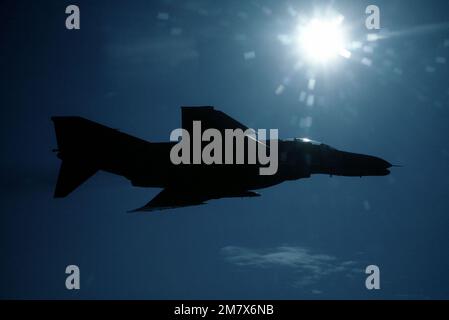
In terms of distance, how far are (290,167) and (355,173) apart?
4.62 metres

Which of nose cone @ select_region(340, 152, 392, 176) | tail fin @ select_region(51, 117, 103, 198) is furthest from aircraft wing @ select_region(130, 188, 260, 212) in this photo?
nose cone @ select_region(340, 152, 392, 176)

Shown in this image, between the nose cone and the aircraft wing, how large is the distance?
243 inches

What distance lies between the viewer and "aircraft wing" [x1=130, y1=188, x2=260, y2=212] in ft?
80.3

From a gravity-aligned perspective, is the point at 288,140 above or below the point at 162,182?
above

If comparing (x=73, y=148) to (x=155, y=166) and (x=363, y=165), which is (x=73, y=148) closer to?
(x=155, y=166)

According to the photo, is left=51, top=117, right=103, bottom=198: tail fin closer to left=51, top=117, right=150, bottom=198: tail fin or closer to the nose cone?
left=51, top=117, right=150, bottom=198: tail fin

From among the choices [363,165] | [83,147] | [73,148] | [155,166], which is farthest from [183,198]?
[363,165]

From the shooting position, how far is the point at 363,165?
2583 centimetres

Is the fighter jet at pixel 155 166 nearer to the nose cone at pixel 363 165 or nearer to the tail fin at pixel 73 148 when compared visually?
the tail fin at pixel 73 148

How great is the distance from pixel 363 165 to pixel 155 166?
12881mm

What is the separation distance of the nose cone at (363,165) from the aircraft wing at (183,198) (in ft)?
20.3
